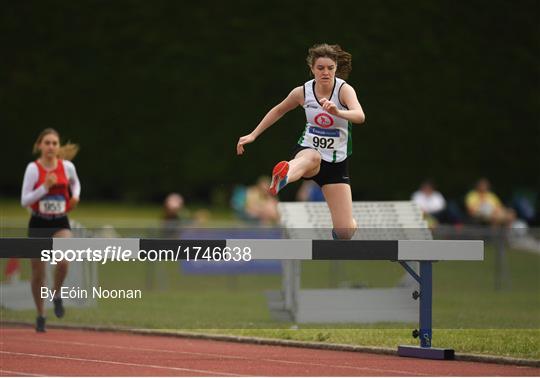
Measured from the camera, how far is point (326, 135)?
34.3 ft

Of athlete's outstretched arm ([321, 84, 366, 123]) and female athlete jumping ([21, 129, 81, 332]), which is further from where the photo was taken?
female athlete jumping ([21, 129, 81, 332])

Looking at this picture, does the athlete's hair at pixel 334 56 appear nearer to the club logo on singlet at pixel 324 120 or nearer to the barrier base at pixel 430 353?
the club logo on singlet at pixel 324 120

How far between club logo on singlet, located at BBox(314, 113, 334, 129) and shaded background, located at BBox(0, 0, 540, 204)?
1209cm

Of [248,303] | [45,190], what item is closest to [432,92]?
[248,303]

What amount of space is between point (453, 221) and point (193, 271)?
5337 millimetres

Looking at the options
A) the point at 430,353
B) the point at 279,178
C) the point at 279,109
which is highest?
the point at 279,109

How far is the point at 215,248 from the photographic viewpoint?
987 centimetres

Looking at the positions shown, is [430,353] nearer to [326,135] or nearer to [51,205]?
[326,135]

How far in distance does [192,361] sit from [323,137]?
6.41 ft

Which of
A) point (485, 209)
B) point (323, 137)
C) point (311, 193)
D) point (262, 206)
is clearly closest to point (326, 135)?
point (323, 137)

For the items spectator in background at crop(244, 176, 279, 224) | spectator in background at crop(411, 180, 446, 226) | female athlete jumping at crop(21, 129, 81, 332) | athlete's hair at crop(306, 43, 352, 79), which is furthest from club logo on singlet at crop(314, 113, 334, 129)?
spectator in background at crop(411, 180, 446, 226)

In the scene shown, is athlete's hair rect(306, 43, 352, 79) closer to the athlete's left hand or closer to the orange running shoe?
the athlete's left hand

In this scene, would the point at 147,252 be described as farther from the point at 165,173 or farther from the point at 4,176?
the point at 4,176

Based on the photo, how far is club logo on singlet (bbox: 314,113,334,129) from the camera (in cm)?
A: 1040
